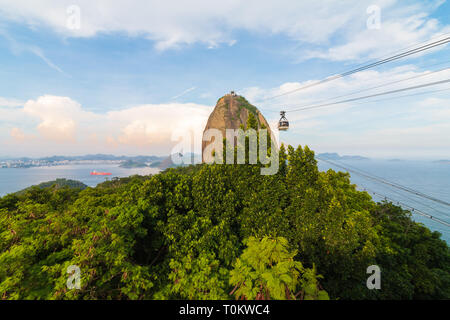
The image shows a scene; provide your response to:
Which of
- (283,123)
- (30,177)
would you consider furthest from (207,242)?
(30,177)

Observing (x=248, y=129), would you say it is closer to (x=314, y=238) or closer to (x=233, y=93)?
(x=314, y=238)

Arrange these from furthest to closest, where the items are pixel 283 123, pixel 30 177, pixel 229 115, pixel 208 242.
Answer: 1. pixel 30 177
2. pixel 229 115
3. pixel 283 123
4. pixel 208 242

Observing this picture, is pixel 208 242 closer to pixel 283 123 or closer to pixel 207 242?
pixel 207 242

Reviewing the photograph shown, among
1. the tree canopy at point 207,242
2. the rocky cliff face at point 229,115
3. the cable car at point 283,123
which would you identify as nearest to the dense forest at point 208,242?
the tree canopy at point 207,242

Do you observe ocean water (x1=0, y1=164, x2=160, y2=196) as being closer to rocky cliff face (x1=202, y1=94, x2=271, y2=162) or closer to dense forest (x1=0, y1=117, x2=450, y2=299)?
rocky cliff face (x1=202, y1=94, x2=271, y2=162)

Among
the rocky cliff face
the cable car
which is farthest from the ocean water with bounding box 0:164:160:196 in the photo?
the cable car
